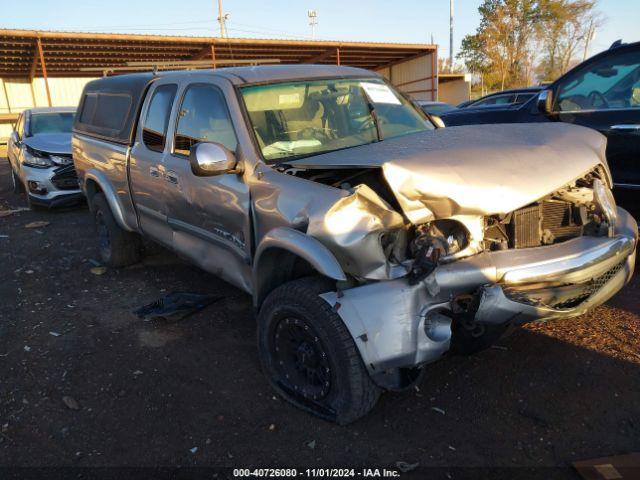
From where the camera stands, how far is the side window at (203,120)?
3.52 m

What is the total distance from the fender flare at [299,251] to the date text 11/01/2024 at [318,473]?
0.92 meters

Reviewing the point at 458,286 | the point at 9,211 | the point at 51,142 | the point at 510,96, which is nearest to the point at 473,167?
the point at 458,286

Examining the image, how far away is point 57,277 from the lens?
5508 mm

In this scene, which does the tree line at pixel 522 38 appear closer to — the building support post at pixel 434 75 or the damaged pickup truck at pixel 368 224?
the building support post at pixel 434 75

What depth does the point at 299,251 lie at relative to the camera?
2.65 metres

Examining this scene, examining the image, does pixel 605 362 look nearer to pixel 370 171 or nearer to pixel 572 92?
pixel 370 171

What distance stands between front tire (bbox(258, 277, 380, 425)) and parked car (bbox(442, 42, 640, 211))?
3.30 m

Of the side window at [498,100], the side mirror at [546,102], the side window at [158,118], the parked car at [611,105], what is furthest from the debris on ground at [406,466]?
the side window at [498,100]

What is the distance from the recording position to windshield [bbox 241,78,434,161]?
341cm

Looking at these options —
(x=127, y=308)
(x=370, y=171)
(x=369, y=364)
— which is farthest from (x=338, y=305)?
(x=127, y=308)

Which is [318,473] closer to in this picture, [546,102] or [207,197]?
[207,197]

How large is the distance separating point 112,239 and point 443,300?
4099 mm

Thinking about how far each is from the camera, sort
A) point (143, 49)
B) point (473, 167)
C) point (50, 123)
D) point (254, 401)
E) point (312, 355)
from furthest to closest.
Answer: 1. point (143, 49)
2. point (50, 123)
3. point (254, 401)
4. point (312, 355)
5. point (473, 167)

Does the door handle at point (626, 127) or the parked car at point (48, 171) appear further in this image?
the parked car at point (48, 171)
